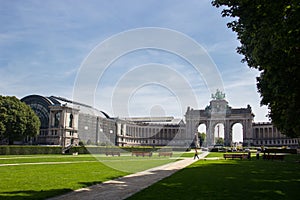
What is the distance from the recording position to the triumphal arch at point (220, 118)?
137 m

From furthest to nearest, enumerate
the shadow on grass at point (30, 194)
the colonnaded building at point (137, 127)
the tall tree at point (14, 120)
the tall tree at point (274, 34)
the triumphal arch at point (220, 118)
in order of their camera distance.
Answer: the triumphal arch at point (220, 118) → the colonnaded building at point (137, 127) → the tall tree at point (14, 120) → the tall tree at point (274, 34) → the shadow on grass at point (30, 194)

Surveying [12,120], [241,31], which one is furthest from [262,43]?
[12,120]

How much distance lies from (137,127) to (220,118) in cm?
4015

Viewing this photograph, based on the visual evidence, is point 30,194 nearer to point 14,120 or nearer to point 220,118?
point 14,120

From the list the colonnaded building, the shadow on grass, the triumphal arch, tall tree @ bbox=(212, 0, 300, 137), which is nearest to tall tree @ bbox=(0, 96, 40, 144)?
the colonnaded building

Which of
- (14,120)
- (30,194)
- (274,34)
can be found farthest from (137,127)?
(274,34)

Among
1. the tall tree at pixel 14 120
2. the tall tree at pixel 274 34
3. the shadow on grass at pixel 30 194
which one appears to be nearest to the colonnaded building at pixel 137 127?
the tall tree at pixel 14 120

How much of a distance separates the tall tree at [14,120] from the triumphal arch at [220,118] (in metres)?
84.3

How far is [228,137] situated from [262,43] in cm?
12745

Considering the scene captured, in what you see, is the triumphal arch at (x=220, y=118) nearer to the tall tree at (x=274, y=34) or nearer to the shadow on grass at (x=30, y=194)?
the tall tree at (x=274, y=34)

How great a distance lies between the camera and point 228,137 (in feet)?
443

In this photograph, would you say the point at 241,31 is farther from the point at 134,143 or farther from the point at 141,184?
the point at 134,143

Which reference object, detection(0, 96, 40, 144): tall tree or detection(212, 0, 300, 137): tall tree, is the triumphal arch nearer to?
detection(0, 96, 40, 144): tall tree

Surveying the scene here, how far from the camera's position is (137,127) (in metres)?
133
